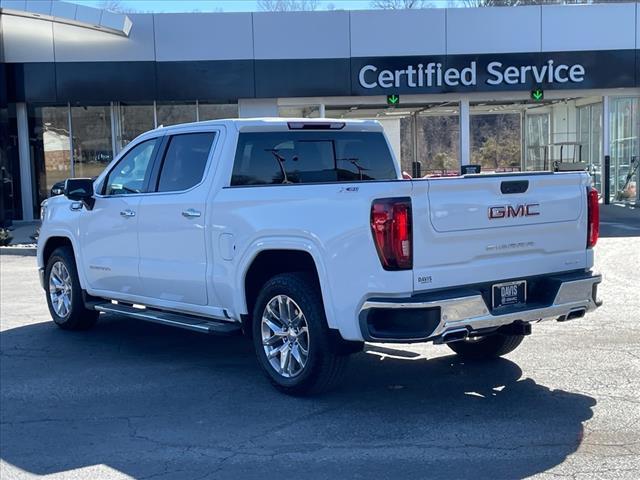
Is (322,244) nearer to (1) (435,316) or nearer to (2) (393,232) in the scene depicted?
(2) (393,232)

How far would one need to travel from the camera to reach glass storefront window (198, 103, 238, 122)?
2212 cm

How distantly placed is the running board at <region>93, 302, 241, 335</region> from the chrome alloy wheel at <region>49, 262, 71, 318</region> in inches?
30.9

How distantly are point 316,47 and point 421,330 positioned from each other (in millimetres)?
17340

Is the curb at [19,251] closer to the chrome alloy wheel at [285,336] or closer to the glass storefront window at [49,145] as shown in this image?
the glass storefront window at [49,145]

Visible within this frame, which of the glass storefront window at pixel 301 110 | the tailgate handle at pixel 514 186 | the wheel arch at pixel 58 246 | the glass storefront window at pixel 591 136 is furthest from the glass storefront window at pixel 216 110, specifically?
the tailgate handle at pixel 514 186

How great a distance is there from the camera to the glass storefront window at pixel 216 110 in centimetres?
2212

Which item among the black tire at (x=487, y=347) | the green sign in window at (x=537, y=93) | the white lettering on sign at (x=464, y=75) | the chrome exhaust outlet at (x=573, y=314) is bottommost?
the black tire at (x=487, y=347)

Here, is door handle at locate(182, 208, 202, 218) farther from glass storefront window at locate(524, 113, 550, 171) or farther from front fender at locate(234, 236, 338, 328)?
glass storefront window at locate(524, 113, 550, 171)

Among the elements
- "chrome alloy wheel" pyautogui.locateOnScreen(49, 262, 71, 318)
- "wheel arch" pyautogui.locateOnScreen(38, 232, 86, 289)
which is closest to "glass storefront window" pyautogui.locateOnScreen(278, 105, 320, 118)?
"wheel arch" pyautogui.locateOnScreen(38, 232, 86, 289)

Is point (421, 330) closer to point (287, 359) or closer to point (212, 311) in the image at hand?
point (287, 359)

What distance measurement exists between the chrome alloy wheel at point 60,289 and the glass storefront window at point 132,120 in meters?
14.2

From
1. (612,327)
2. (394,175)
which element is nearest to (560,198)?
(394,175)

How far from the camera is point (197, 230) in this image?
6348mm

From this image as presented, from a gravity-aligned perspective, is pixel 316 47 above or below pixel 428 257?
above
